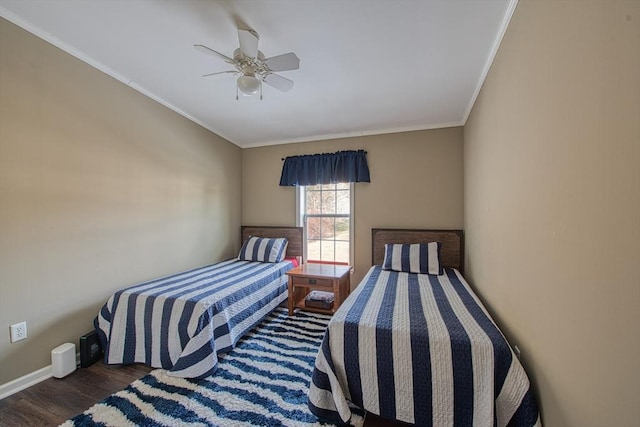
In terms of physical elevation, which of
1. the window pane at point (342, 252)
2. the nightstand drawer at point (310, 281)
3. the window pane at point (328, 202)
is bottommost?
the nightstand drawer at point (310, 281)

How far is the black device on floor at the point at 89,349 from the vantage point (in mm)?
→ 1870

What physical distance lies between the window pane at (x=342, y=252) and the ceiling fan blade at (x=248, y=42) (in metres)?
2.53

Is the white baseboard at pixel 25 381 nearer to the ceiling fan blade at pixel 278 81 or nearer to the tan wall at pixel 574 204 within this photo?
the ceiling fan blade at pixel 278 81

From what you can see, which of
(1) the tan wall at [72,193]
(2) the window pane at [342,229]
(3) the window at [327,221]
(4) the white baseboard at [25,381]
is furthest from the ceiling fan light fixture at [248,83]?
(4) the white baseboard at [25,381]

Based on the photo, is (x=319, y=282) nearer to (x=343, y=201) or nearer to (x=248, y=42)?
(x=343, y=201)

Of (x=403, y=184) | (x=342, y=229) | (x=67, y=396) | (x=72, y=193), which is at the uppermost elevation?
(x=403, y=184)

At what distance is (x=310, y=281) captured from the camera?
271 centimetres

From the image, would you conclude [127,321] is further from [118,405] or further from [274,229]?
[274,229]

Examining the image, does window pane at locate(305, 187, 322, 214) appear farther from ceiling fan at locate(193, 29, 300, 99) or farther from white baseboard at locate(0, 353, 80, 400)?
white baseboard at locate(0, 353, 80, 400)

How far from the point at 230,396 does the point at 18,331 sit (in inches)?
60.7

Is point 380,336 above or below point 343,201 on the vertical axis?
below

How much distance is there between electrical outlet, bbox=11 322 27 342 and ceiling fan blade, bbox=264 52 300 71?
250 cm

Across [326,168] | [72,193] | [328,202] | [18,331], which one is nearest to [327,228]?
[328,202]

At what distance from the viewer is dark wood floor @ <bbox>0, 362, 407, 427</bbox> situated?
1.41m
